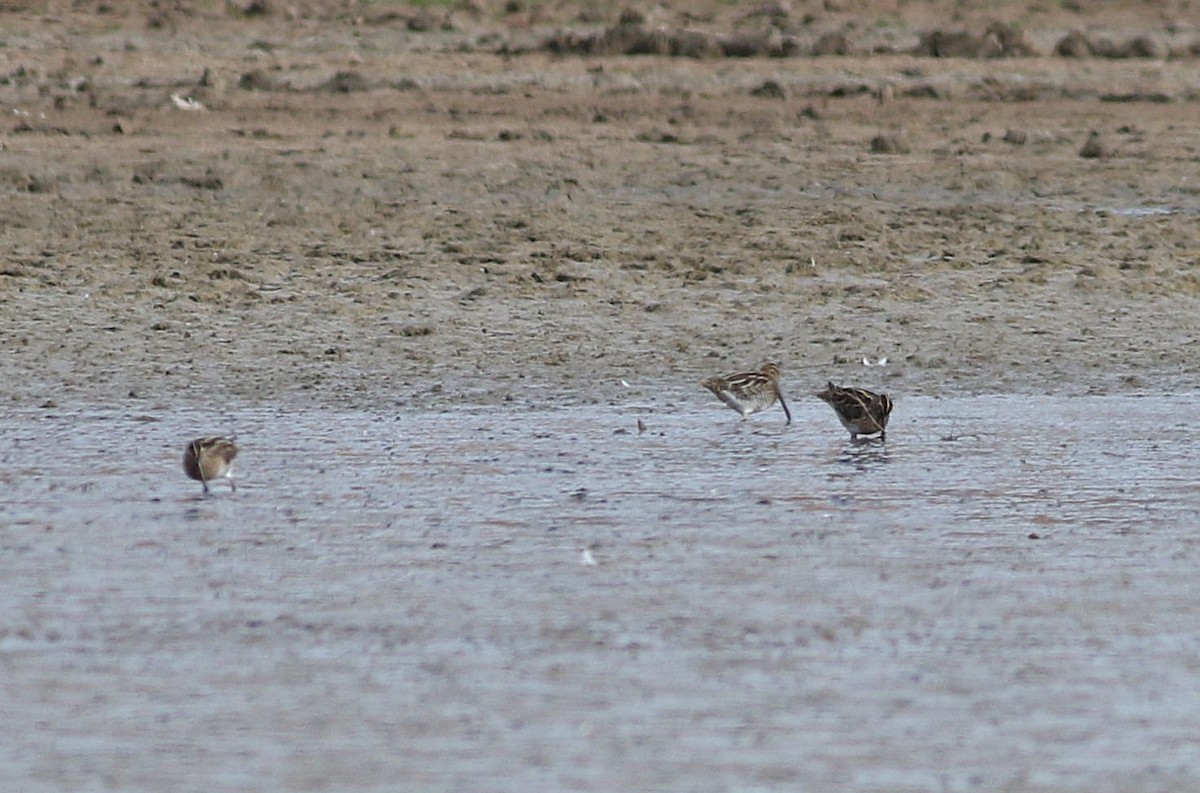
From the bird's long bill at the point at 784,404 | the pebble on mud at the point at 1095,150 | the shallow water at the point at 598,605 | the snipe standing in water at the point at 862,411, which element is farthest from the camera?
the pebble on mud at the point at 1095,150

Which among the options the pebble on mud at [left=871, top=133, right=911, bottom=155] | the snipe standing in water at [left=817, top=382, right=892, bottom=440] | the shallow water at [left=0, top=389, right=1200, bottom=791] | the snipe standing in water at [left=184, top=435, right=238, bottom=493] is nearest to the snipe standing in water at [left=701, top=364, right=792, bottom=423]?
the shallow water at [left=0, top=389, right=1200, bottom=791]

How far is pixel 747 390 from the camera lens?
9.91 m

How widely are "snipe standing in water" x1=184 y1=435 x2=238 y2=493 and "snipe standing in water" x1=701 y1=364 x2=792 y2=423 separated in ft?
7.79

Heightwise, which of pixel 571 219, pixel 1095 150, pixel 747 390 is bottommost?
pixel 747 390

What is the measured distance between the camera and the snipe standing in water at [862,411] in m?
9.42

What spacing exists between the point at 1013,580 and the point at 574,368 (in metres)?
4.23

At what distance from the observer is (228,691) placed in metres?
5.95

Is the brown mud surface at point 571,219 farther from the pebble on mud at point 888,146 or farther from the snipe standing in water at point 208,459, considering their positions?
the snipe standing in water at point 208,459

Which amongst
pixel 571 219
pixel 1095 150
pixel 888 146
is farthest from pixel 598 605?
pixel 1095 150

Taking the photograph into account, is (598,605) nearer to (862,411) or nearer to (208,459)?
(208,459)

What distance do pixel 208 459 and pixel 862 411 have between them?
2.67 meters

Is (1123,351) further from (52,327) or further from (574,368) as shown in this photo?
(52,327)

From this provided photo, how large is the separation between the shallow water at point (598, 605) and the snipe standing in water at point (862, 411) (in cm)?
14

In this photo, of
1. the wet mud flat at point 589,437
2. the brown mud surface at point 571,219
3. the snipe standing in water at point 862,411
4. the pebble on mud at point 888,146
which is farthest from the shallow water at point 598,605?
the pebble on mud at point 888,146
